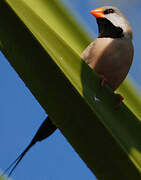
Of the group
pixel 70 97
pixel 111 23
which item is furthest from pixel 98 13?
pixel 70 97

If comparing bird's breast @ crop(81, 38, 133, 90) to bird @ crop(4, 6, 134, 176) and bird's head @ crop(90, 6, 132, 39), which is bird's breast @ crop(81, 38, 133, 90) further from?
bird's head @ crop(90, 6, 132, 39)

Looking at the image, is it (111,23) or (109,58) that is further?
(111,23)

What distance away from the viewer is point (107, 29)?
84.8 inches

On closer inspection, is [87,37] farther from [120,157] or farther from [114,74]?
[114,74]

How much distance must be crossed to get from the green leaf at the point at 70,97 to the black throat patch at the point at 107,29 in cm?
151

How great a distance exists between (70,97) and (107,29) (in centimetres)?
175

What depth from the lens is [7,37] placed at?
49cm

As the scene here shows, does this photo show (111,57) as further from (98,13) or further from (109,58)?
(98,13)

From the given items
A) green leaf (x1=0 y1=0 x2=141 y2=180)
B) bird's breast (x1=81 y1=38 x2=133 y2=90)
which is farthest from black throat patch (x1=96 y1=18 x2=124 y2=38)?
green leaf (x1=0 y1=0 x2=141 y2=180)

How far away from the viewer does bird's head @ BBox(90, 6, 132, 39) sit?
81.2 inches

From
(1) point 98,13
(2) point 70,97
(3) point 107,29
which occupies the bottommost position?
(2) point 70,97

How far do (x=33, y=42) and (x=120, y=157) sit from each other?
183mm

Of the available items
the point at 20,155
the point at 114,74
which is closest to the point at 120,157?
the point at 20,155

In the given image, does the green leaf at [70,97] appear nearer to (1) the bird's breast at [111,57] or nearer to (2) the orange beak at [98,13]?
(1) the bird's breast at [111,57]
